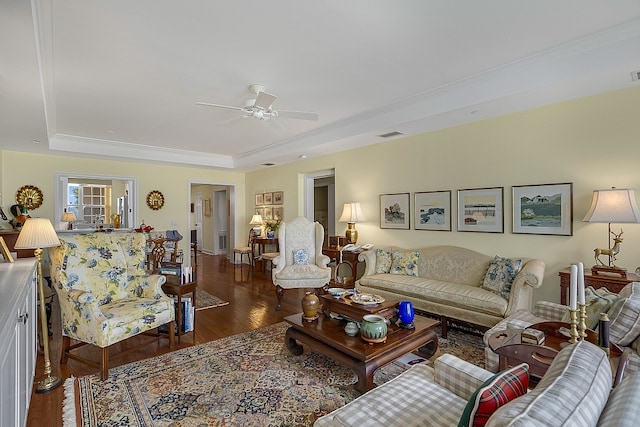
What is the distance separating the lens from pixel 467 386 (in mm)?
1502

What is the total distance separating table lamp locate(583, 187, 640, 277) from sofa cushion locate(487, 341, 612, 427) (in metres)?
2.30

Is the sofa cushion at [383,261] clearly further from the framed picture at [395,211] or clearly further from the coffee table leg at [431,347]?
the coffee table leg at [431,347]

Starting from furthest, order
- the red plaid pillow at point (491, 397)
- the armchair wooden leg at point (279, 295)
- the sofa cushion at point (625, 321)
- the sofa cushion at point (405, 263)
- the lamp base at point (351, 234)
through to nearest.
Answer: the lamp base at point (351, 234) → the armchair wooden leg at point (279, 295) → the sofa cushion at point (405, 263) → the sofa cushion at point (625, 321) → the red plaid pillow at point (491, 397)

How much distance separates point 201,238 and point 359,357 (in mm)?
9643

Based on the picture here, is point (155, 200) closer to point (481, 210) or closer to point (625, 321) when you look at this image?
point (481, 210)

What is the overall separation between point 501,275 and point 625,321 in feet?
4.58

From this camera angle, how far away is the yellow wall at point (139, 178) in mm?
5188

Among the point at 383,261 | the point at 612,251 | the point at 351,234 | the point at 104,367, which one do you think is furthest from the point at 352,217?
the point at 104,367

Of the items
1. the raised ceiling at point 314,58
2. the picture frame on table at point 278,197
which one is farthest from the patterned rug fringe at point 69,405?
the picture frame on table at point 278,197

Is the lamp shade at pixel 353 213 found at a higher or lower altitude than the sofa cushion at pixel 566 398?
higher

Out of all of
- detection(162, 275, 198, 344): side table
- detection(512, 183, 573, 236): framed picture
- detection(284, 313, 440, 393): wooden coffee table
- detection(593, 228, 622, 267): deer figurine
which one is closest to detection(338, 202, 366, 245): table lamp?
detection(512, 183, 573, 236): framed picture

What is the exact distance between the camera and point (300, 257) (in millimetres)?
4750

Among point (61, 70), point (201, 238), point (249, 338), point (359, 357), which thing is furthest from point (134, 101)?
point (201, 238)

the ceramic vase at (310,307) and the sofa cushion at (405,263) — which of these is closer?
the ceramic vase at (310,307)
